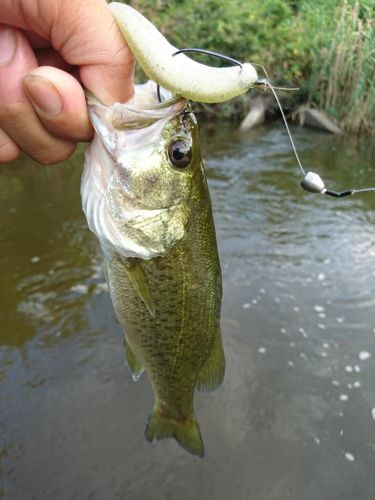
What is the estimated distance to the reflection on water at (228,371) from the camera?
2.76 meters

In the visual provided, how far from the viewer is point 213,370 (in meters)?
1.94

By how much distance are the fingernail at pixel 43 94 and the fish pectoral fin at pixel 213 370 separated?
1.07 meters

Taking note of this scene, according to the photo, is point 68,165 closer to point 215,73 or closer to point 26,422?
point 26,422

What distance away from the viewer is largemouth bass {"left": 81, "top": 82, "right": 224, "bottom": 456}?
1.38m

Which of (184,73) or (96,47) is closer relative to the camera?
(184,73)

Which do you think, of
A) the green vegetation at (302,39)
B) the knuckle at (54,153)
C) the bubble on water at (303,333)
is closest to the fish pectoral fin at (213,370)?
the knuckle at (54,153)

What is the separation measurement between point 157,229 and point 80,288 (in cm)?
286

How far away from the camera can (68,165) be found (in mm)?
6840

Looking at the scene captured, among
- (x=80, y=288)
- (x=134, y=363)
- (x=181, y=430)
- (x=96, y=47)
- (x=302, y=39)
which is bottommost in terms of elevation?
(x=80, y=288)

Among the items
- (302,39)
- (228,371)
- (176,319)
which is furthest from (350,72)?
(176,319)

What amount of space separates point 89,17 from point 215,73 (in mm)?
372

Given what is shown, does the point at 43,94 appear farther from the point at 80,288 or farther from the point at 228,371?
the point at 80,288

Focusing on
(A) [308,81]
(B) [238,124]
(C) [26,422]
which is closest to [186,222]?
(C) [26,422]

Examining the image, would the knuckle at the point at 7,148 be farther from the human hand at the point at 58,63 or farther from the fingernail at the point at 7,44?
the fingernail at the point at 7,44
